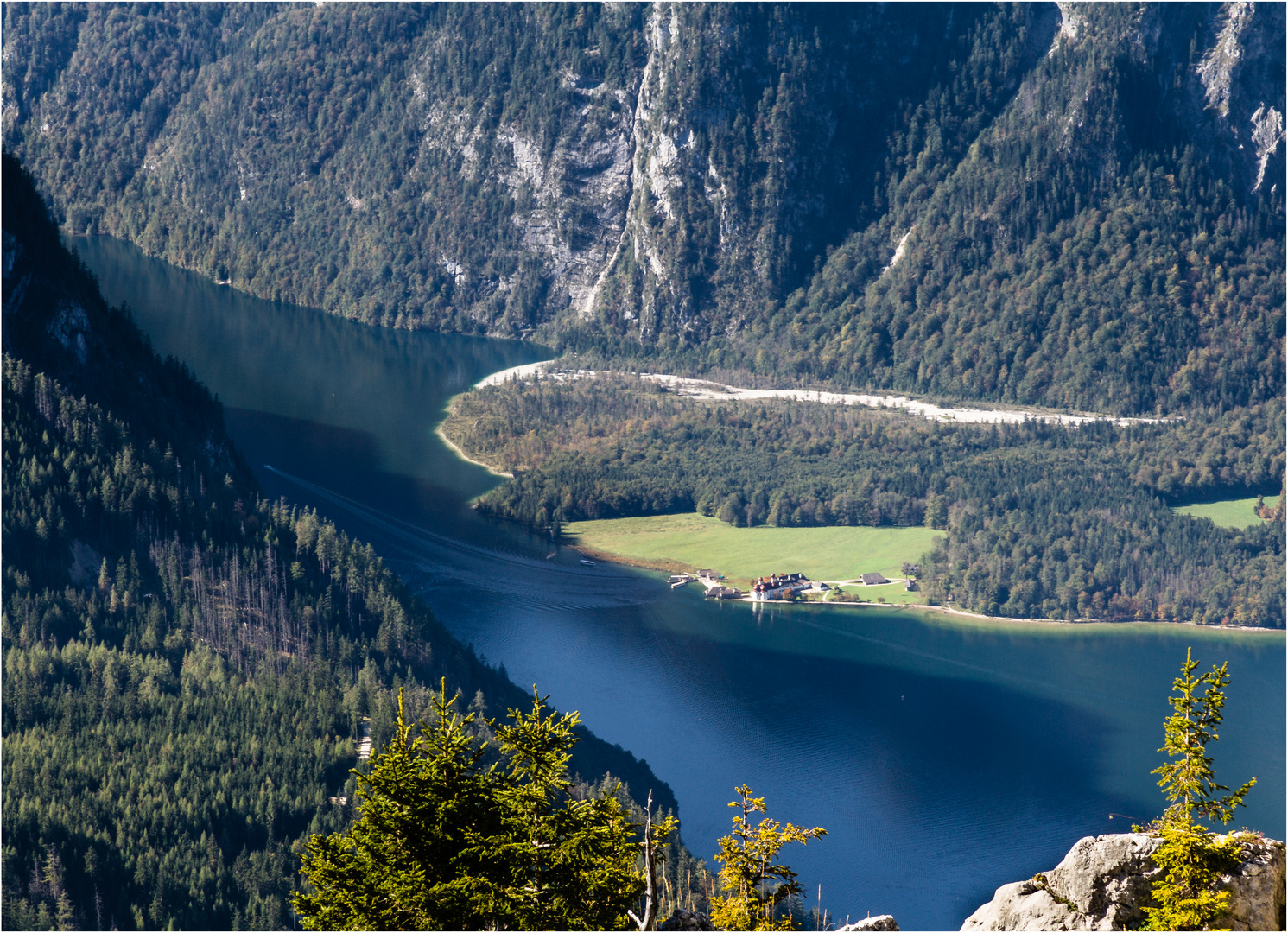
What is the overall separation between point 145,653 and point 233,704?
28.6ft

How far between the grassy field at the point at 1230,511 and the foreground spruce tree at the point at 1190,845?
159819 mm

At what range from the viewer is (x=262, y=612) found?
10688cm

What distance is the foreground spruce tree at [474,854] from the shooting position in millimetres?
29875

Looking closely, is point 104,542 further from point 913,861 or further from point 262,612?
point 913,861

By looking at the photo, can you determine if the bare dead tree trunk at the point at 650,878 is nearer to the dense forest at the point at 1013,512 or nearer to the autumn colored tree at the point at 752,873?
the autumn colored tree at the point at 752,873

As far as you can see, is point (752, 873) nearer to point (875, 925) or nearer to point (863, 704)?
point (875, 925)

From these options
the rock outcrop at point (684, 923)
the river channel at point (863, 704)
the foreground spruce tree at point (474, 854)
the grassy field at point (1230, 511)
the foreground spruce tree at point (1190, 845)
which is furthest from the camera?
the grassy field at point (1230, 511)

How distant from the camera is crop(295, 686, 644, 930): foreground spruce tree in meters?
29.9

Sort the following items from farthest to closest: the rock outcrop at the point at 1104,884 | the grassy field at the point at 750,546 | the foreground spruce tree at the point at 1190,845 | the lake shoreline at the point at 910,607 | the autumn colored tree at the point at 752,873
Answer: the grassy field at the point at 750,546, the lake shoreline at the point at 910,607, the autumn colored tree at the point at 752,873, the rock outcrop at the point at 1104,884, the foreground spruce tree at the point at 1190,845

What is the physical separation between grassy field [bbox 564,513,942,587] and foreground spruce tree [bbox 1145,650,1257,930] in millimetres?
123256

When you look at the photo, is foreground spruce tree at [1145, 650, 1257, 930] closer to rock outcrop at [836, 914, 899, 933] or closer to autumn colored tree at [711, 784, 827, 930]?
rock outcrop at [836, 914, 899, 933]

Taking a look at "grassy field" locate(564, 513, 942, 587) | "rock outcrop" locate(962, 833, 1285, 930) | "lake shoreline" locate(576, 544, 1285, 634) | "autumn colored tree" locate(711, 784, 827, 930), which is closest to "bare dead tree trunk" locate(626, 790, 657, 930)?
"autumn colored tree" locate(711, 784, 827, 930)

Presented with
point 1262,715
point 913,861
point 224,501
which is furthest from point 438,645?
point 1262,715

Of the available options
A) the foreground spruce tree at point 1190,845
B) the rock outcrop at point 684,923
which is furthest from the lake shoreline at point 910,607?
the rock outcrop at point 684,923
